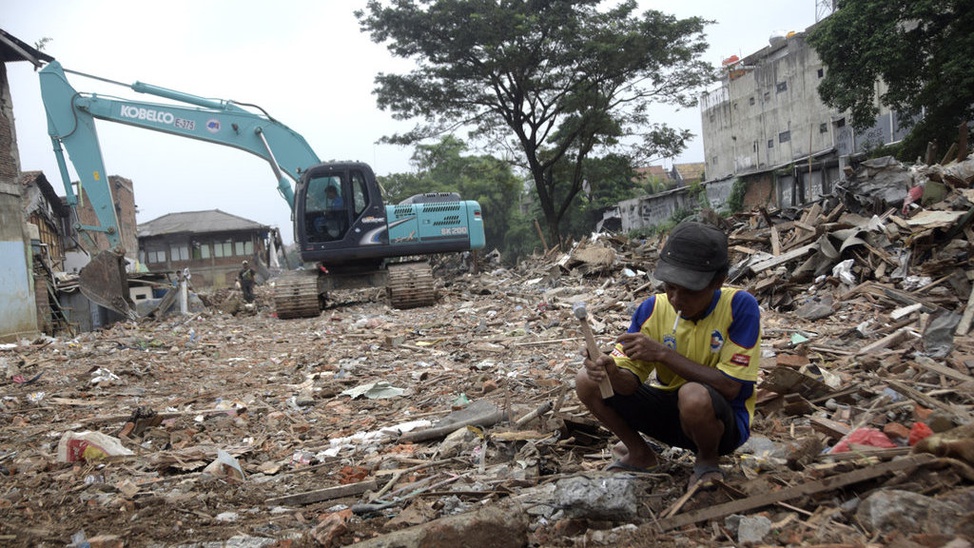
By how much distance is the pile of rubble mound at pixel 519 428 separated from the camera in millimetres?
2668

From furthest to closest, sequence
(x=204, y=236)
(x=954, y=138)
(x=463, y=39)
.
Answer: (x=204, y=236), (x=463, y=39), (x=954, y=138)

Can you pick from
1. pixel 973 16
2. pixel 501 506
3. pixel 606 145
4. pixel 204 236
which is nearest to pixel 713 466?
pixel 501 506

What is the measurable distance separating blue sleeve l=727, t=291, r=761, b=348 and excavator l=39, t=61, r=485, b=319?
1138 cm

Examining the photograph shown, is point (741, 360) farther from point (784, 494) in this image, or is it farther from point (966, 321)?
point (966, 321)

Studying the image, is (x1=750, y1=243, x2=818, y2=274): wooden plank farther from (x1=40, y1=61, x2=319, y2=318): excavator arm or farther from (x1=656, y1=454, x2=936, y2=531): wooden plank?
(x1=40, y1=61, x2=319, y2=318): excavator arm

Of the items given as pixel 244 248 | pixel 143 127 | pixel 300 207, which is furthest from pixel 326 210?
pixel 244 248

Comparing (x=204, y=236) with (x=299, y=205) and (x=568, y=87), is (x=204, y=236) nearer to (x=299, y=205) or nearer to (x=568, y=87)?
(x=568, y=87)

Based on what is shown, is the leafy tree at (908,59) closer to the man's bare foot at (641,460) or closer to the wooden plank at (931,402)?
the wooden plank at (931,402)

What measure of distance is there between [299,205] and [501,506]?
11.8 metres

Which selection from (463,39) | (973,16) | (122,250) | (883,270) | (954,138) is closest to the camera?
(883,270)

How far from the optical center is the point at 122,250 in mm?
14789

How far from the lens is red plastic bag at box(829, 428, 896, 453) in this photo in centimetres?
309

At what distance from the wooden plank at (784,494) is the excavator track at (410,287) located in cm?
1159

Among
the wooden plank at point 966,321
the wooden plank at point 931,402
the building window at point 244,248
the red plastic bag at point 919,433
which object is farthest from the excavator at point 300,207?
the building window at point 244,248
